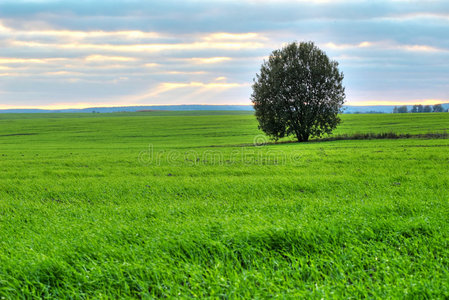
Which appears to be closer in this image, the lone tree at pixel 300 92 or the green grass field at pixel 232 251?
the green grass field at pixel 232 251

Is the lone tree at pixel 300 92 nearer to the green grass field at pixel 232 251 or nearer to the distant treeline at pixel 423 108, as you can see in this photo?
the green grass field at pixel 232 251

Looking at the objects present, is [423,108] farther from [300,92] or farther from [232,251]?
[232,251]

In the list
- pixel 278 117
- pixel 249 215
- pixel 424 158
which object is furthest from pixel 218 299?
pixel 278 117

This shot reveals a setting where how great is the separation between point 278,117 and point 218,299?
144ft

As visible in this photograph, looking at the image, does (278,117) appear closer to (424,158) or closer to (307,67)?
(307,67)

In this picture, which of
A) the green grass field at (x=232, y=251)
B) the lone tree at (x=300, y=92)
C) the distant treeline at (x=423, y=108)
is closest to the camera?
the green grass field at (x=232, y=251)

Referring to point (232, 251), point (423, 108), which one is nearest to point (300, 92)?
point (232, 251)

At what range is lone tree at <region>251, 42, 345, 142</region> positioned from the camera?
4578 centimetres

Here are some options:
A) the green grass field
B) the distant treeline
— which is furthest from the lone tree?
the distant treeline

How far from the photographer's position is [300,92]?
46188 millimetres

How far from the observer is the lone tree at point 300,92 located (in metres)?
45.8

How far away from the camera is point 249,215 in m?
6.62

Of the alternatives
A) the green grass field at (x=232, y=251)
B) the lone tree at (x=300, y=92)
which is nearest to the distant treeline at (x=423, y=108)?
the lone tree at (x=300, y=92)

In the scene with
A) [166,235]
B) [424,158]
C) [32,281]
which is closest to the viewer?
[32,281]
